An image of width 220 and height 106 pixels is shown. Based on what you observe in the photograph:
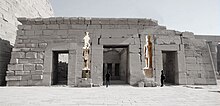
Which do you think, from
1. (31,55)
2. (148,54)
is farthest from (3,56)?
(148,54)

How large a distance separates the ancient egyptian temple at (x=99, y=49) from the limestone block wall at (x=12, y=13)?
99 cm

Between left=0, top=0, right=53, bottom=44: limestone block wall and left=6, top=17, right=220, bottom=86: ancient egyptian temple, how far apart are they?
989 millimetres

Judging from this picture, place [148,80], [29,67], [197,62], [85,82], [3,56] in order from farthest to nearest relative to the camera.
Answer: [197,62], [3,56], [29,67], [148,80], [85,82]

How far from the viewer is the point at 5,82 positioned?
450 inches

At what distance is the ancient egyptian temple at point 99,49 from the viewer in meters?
10.7

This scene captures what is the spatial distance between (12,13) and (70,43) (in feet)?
16.3

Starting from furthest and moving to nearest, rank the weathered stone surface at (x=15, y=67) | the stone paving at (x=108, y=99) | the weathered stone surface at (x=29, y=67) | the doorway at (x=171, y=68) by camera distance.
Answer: the doorway at (x=171, y=68) → the weathered stone surface at (x=29, y=67) → the weathered stone surface at (x=15, y=67) → the stone paving at (x=108, y=99)

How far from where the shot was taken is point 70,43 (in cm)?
1111

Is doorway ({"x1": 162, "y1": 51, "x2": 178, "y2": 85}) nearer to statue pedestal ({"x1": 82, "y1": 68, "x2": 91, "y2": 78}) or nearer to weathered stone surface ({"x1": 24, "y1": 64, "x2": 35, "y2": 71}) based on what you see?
statue pedestal ({"x1": 82, "y1": 68, "x2": 91, "y2": 78})

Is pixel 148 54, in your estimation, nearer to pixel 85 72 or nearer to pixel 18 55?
pixel 85 72

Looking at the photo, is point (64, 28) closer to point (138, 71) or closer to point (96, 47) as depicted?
point (96, 47)

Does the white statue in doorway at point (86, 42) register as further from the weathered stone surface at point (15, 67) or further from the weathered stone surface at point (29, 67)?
the weathered stone surface at point (15, 67)

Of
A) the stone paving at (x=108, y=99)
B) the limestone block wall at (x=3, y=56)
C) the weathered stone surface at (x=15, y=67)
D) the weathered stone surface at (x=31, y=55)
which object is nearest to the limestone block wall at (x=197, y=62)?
the stone paving at (x=108, y=99)

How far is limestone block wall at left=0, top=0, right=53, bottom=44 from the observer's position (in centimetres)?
1112
